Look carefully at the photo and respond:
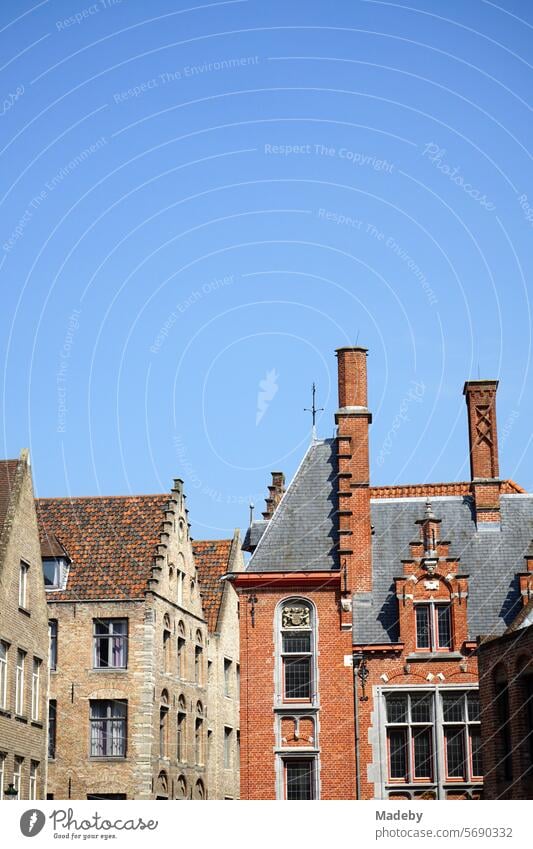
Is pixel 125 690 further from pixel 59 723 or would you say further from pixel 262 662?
pixel 262 662

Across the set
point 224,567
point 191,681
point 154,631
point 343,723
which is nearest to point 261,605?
point 343,723

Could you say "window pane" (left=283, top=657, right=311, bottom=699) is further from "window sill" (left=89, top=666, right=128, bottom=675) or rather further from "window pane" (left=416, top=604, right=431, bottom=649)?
"window sill" (left=89, top=666, right=128, bottom=675)

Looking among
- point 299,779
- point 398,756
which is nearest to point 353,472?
point 398,756

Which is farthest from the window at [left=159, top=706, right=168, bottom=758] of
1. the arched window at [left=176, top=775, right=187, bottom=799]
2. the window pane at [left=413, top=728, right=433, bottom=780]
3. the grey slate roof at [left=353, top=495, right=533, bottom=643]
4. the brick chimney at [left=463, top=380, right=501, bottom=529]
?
the brick chimney at [left=463, top=380, right=501, bottom=529]

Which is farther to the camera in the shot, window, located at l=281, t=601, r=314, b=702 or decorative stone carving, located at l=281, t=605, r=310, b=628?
decorative stone carving, located at l=281, t=605, r=310, b=628

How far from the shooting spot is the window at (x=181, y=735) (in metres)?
56.2

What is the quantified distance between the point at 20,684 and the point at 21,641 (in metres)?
1.37

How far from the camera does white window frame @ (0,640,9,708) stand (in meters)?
43.2

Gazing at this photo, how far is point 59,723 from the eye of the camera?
2061 inches

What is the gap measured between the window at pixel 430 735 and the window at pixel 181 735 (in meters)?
14.3

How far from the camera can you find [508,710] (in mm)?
37250

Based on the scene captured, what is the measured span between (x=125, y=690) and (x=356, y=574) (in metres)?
11.5

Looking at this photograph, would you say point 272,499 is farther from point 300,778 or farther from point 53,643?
point 300,778

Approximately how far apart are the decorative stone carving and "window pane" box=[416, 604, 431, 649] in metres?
3.55
